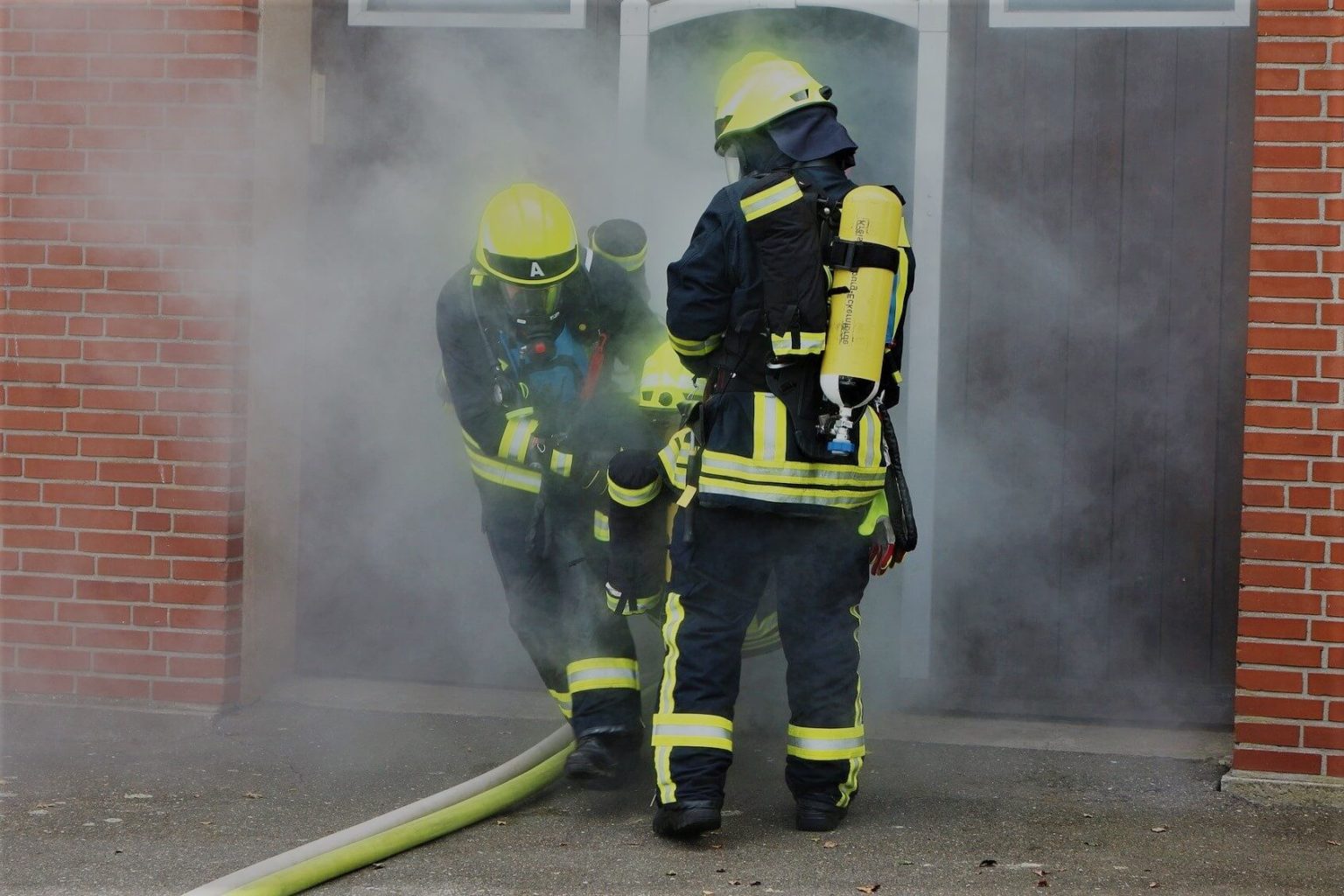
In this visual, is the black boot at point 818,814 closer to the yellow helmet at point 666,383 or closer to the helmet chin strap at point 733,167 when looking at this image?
the yellow helmet at point 666,383

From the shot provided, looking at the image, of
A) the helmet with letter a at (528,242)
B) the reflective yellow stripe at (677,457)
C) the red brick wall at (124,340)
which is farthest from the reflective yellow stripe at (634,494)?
the red brick wall at (124,340)

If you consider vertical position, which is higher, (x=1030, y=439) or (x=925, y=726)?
(x=1030, y=439)

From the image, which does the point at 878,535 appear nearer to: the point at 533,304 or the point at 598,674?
the point at 598,674

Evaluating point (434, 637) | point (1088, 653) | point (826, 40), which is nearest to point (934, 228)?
point (826, 40)

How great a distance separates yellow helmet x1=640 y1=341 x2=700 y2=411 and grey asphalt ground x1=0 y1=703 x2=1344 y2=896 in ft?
3.58

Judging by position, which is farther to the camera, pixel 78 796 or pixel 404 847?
pixel 78 796

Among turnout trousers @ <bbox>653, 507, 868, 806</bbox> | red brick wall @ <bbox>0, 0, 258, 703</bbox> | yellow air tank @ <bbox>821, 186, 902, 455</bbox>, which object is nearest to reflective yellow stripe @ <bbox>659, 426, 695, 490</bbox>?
turnout trousers @ <bbox>653, 507, 868, 806</bbox>

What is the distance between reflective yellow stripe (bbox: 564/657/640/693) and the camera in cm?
427

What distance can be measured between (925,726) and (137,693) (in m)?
2.61

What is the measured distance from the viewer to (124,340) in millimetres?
4973

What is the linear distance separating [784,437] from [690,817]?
3.16 ft

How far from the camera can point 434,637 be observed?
218 inches

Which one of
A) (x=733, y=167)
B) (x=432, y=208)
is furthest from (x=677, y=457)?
(x=432, y=208)

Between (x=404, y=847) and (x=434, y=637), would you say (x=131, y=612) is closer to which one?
(x=434, y=637)
